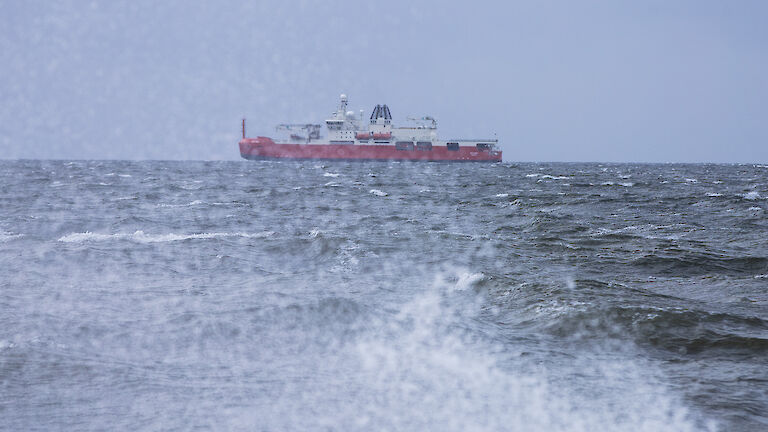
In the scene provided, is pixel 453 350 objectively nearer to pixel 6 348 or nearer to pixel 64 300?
pixel 6 348

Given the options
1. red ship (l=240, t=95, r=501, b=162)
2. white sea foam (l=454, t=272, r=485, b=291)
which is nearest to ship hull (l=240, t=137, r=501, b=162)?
red ship (l=240, t=95, r=501, b=162)

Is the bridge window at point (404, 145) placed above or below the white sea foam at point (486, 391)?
above

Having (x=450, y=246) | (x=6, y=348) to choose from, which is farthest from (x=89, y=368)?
(x=450, y=246)

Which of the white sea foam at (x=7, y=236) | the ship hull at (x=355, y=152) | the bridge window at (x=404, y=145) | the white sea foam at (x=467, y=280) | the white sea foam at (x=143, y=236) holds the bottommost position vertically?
the white sea foam at (x=7, y=236)

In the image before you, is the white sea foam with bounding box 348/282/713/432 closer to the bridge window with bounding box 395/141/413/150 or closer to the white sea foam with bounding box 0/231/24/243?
the white sea foam with bounding box 0/231/24/243

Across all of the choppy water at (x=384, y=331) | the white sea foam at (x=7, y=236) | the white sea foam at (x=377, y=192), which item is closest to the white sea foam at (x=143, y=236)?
the choppy water at (x=384, y=331)

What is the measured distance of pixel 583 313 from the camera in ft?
25.8

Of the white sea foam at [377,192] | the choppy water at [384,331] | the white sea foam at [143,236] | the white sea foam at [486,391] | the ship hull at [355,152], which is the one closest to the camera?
the white sea foam at [486,391]

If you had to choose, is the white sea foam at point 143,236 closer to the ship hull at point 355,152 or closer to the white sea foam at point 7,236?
the white sea foam at point 7,236

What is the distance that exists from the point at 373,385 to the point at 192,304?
12.3 feet

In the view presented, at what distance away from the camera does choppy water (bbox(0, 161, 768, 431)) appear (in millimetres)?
4875

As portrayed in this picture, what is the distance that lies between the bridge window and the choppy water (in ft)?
280

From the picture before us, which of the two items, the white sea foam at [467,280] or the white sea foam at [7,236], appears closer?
the white sea foam at [467,280]

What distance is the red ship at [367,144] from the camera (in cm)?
10062
